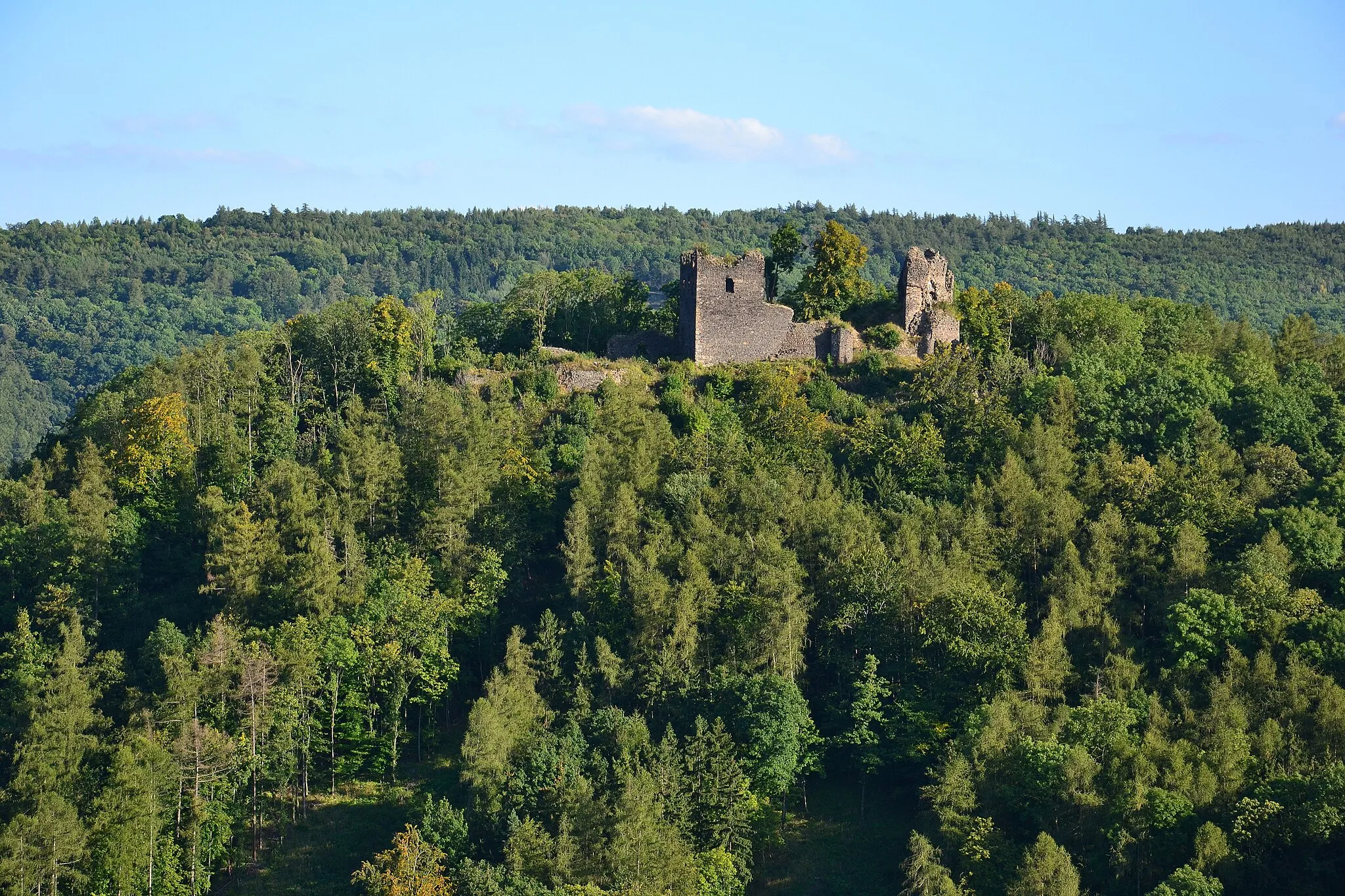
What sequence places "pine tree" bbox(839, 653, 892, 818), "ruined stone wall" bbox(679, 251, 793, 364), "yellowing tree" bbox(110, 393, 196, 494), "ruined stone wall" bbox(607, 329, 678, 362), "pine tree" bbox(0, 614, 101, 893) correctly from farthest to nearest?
"ruined stone wall" bbox(607, 329, 678, 362), "ruined stone wall" bbox(679, 251, 793, 364), "yellowing tree" bbox(110, 393, 196, 494), "pine tree" bbox(839, 653, 892, 818), "pine tree" bbox(0, 614, 101, 893)

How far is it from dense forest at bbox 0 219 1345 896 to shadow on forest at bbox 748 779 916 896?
0.30 metres

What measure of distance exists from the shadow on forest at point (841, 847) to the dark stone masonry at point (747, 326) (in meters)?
19.3

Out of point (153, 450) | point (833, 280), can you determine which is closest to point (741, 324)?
point (833, 280)

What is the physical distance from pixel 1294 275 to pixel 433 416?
329 feet

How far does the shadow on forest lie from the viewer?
51250mm

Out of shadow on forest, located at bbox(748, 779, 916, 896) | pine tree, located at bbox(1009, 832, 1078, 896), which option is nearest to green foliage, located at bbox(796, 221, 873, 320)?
shadow on forest, located at bbox(748, 779, 916, 896)

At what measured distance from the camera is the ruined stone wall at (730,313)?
225 ft

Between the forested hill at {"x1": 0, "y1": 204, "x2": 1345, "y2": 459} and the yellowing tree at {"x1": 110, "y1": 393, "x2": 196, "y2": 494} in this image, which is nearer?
the yellowing tree at {"x1": 110, "y1": 393, "x2": 196, "y2": 494}

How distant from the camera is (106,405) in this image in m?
71.4

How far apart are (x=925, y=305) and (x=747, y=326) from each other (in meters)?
7.62

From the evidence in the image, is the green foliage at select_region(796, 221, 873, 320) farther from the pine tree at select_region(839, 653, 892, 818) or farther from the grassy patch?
the grassy patch

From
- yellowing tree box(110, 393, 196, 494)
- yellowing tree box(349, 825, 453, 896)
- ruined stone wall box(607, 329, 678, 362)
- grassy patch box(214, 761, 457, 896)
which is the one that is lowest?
grassy patch box(214, 761, 457, 896)

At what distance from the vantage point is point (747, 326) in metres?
68.7

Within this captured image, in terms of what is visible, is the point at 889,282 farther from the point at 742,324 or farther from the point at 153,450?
the point at 153,450
